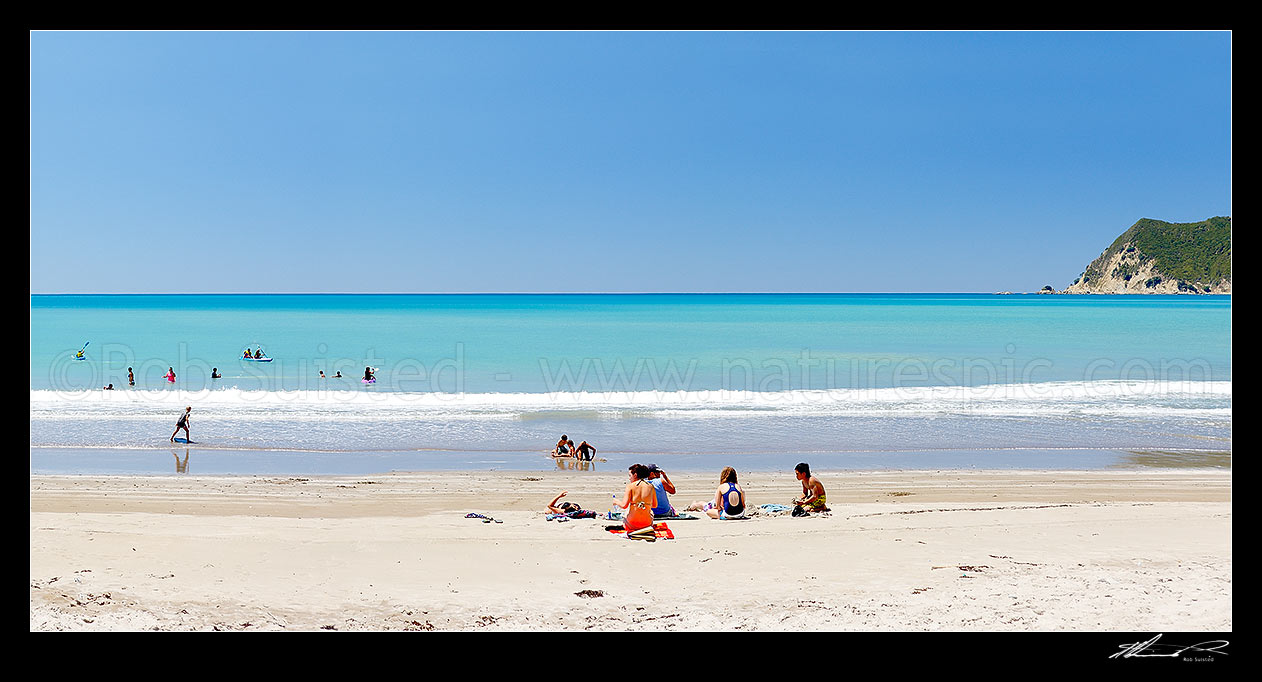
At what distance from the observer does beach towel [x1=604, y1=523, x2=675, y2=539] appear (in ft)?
30.0

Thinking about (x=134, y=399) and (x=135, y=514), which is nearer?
(x=135, y=514)

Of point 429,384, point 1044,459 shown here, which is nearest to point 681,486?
point 1044,459

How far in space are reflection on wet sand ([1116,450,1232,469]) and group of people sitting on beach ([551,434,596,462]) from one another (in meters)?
10.3

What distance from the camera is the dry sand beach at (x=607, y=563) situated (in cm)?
648

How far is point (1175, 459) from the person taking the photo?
15.2m

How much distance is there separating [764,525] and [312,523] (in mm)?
5872

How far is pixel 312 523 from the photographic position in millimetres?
9867

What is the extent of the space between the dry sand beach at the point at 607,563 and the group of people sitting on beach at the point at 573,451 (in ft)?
9.82

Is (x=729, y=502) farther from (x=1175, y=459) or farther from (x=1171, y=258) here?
(x=1171, y=258)
